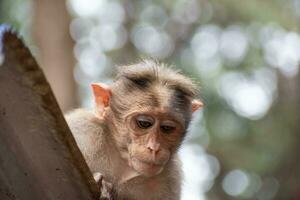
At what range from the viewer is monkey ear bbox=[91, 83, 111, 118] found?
416cm

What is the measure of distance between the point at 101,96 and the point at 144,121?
0.42m

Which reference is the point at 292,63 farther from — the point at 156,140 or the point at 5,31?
the point at 5,31

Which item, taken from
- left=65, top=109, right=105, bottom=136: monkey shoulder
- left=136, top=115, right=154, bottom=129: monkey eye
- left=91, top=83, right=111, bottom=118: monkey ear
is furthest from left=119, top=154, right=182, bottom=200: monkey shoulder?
left=91, top=83, right=111, bottom=118: monkey ear

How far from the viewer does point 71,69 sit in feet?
27.4

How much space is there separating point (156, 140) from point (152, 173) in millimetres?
216

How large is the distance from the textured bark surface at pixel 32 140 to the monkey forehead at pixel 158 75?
60.9 inches

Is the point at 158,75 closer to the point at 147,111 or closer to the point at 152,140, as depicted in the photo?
the point at 147,111

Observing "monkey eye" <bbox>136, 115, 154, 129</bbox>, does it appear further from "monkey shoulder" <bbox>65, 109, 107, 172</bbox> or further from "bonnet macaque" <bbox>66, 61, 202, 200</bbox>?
"monkey shoulder" <bbox>65, 109, 107, 172</bbox>

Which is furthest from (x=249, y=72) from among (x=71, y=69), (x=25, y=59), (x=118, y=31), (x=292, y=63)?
(x=25, y=59)

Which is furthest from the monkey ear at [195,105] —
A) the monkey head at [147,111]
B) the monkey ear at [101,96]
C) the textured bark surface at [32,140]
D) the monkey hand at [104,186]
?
the textured bark surface at [32,140]

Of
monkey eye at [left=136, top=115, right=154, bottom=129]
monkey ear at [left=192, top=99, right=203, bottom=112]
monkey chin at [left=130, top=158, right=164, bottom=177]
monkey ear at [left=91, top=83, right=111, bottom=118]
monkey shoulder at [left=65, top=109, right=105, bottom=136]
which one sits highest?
monkey ear at [left=91, top=83, right=111, bottom=118]

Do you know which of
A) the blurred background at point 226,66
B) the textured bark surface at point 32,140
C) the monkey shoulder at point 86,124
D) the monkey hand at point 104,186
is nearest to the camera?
the textured bark surface at point 32,140

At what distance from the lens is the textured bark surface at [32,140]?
2.19m

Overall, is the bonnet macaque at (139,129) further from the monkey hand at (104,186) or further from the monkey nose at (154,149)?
the monkey hand at (104,186)
